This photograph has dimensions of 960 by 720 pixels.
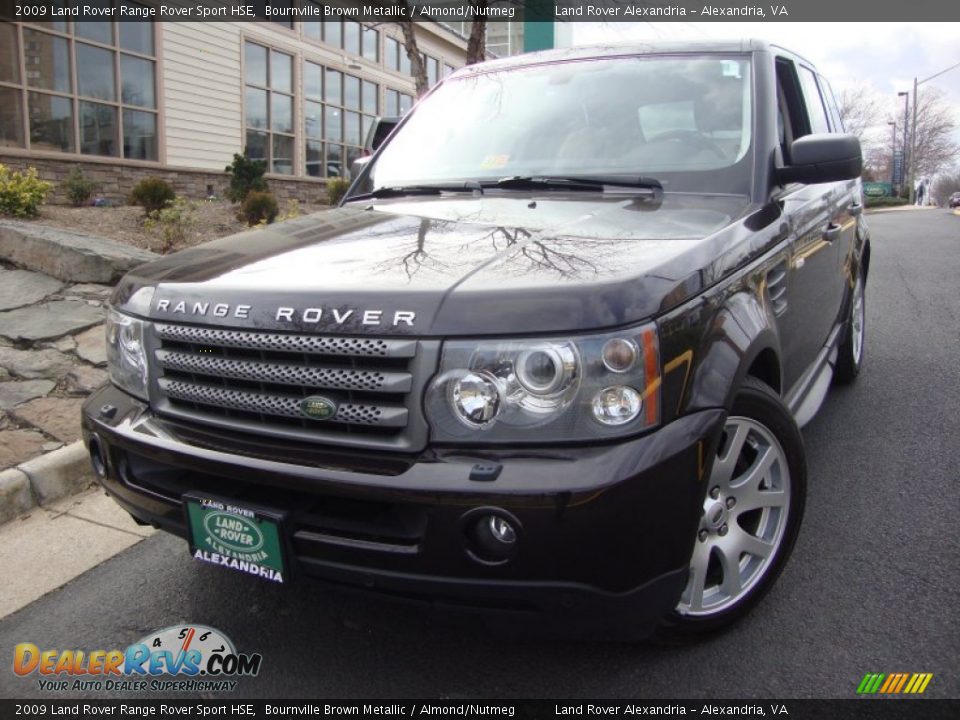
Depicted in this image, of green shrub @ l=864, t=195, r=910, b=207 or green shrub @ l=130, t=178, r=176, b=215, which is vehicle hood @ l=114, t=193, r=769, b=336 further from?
green shrub @ l=864, t=195, r=910, b=207

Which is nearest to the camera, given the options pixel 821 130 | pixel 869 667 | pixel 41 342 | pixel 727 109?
pixel 869 667

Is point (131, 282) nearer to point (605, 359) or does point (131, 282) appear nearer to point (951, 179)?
point (605, 359)

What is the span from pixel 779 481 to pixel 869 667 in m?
0.57

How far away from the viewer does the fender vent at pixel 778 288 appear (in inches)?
104

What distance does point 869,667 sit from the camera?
2193 mm

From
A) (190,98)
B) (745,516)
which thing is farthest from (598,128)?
(190,98)

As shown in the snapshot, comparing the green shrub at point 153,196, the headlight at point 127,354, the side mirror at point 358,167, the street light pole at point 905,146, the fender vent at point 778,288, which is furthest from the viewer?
the street light pole at point 905,146

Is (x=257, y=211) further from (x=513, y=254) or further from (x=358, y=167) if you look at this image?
(x=513, y=254)

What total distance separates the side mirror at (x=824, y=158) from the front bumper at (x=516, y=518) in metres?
1.28

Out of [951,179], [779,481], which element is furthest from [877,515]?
[951,179]

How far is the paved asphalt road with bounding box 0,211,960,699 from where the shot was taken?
219cm

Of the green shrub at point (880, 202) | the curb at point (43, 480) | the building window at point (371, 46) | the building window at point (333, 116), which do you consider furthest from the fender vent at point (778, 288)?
the green shrub at point (880, 202)

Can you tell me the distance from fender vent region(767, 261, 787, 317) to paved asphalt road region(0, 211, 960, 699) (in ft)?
2.97

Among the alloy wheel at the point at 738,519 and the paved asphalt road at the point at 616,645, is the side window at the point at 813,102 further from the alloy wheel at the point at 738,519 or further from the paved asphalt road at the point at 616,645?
the alloy wheel at the point at 738,519
